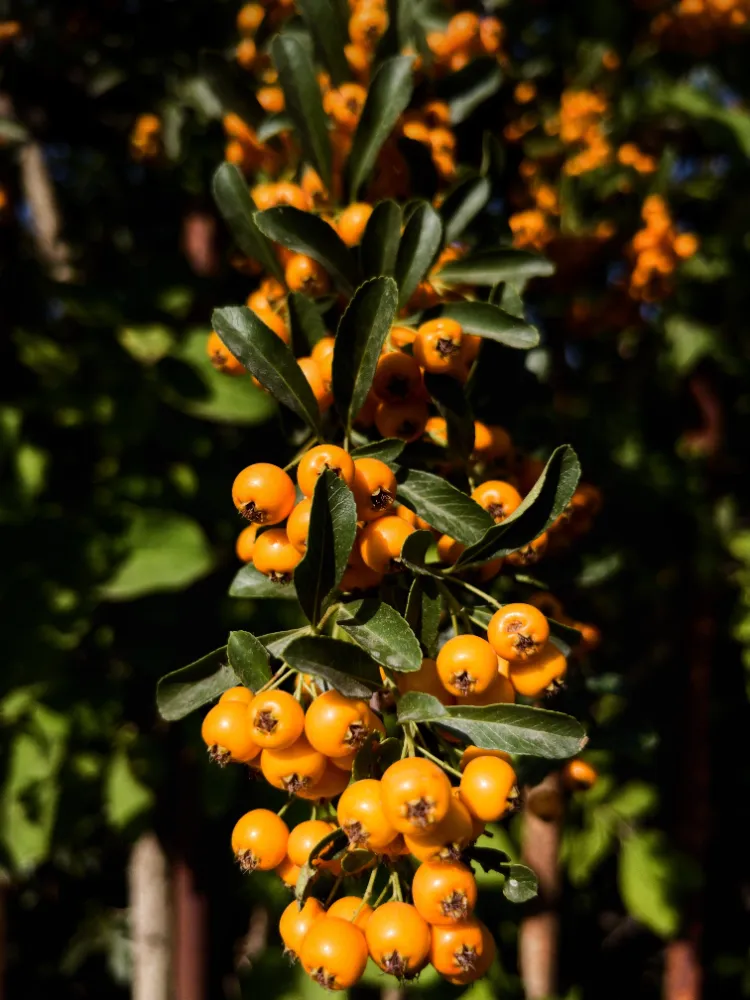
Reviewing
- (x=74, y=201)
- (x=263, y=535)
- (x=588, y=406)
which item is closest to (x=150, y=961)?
(x=263, y=535)

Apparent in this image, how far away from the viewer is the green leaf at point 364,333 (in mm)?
1059

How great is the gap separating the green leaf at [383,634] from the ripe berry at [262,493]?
17cm

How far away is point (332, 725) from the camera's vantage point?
2.96 ft

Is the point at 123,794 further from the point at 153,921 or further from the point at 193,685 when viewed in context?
the point at 193,685

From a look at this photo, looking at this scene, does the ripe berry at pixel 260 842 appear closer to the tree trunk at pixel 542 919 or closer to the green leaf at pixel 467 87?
the green leaf at pixel 467 87

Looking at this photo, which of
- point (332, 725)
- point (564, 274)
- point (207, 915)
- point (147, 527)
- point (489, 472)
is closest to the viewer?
point (332, 725)

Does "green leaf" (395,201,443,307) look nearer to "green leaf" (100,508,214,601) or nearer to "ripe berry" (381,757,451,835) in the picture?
"ripe berry" (381,757,451,835)

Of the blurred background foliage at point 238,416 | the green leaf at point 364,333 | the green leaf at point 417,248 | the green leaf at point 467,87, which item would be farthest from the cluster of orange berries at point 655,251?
the green leaf at point 364,333

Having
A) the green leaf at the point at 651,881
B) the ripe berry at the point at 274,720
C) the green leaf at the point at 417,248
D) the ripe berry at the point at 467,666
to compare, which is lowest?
the green leaf at the point at 651,881

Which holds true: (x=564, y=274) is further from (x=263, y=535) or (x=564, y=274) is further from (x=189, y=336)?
(x=263, y=535)

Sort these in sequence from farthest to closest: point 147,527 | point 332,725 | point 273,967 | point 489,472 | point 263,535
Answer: point 147,527
point 273,967
point 489,472
point 263,535
point 332,725

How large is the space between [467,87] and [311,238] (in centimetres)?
77

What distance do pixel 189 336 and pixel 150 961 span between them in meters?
2.20

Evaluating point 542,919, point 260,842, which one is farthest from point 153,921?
point 260,842
